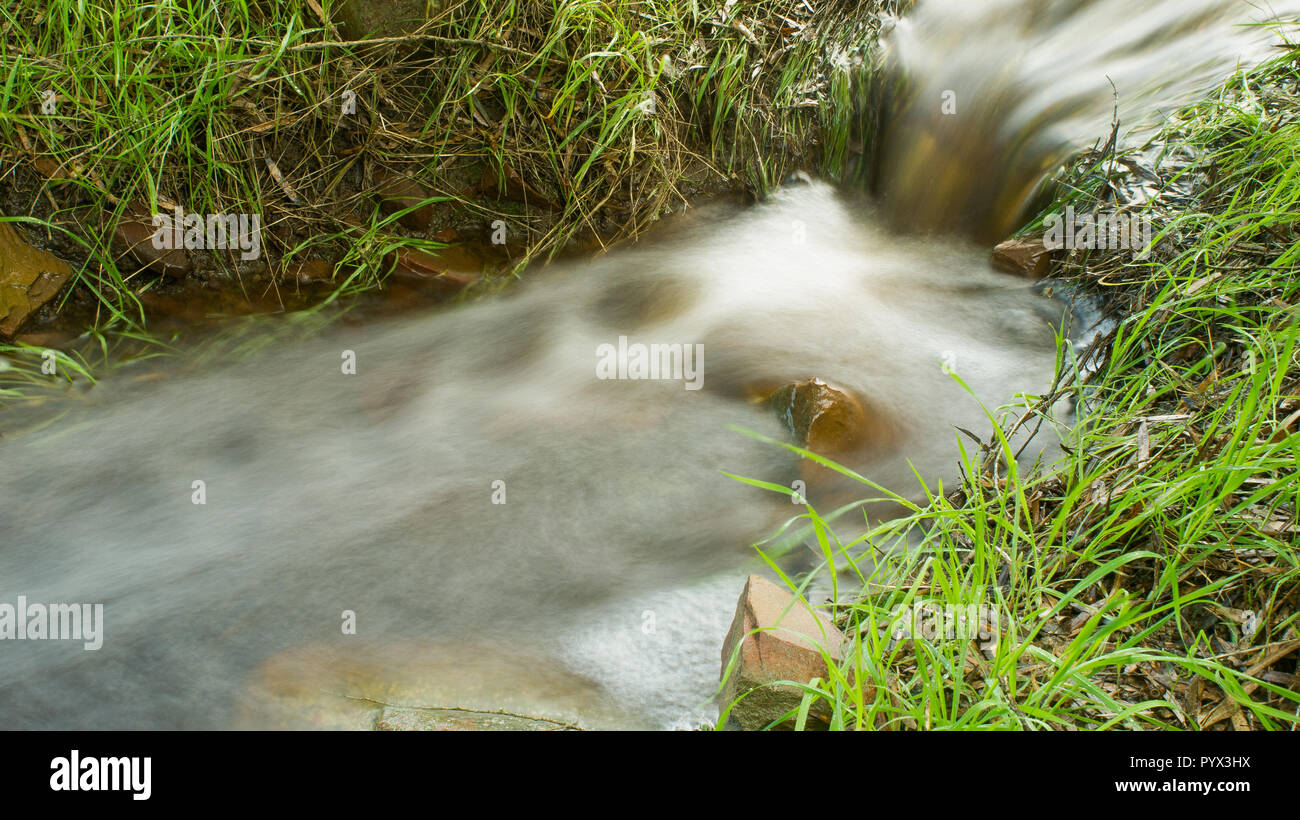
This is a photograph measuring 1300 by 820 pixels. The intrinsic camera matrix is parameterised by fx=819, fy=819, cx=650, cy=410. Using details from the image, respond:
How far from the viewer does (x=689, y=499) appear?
8.39ft

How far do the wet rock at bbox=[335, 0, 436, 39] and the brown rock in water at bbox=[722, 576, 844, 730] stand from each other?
299 centimetres

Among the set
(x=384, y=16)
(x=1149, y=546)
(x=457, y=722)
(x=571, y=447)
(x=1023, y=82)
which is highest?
(x=384, y=16)

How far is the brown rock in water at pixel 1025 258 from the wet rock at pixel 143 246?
11.3 ft

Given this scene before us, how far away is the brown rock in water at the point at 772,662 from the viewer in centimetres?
169

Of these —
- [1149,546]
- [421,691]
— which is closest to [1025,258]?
[1149,546]

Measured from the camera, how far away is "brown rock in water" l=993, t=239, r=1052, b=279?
3.30m

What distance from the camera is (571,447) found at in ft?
9.05

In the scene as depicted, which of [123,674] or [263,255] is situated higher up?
[263,255]

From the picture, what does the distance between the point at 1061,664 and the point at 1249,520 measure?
61 cm

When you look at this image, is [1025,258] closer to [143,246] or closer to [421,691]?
[421,691]

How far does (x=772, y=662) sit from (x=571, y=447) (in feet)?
4.08

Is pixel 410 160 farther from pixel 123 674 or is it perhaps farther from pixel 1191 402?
pixel 1191 402

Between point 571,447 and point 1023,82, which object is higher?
point 1023,82
